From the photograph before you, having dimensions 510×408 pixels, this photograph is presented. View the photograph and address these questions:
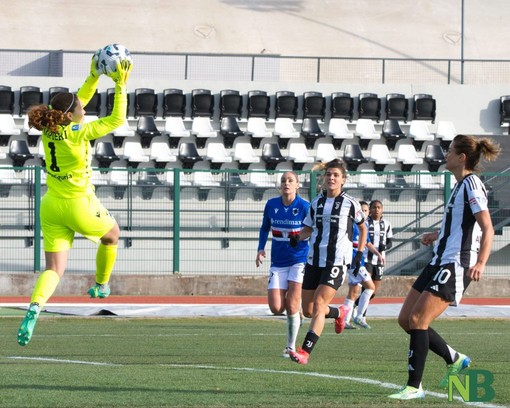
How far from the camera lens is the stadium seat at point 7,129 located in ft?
96.9

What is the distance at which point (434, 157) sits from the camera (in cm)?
3100

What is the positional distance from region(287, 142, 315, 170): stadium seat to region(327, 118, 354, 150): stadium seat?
1179 mm

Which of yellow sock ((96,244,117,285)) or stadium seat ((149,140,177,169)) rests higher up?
stadium seat ((149,140,177,169))

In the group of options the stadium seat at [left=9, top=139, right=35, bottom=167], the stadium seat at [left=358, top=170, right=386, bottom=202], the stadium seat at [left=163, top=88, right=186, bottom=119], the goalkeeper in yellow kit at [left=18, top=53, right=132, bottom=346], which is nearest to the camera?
the goalkeeper in yellow kit at [left=18, top=53, right=132, bottom=346]

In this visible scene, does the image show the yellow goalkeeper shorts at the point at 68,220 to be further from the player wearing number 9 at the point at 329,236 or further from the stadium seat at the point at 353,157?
the stadium seat at the point at 353,157

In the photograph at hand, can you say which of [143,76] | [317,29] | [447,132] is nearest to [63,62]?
[143,76]

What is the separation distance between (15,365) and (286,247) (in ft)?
11.6

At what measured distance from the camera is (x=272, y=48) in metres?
45.8

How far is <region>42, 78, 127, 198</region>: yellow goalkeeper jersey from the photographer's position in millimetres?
9445

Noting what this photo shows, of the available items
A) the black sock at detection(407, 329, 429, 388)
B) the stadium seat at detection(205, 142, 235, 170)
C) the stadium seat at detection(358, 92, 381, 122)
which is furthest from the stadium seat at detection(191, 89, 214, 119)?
the black sock at detection(407, 329, 429, 388)

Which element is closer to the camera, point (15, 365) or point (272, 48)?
point (15, 365)

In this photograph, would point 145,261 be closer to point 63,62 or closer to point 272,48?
point 63,62

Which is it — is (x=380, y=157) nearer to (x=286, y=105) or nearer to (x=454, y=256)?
(x=286, y=105)

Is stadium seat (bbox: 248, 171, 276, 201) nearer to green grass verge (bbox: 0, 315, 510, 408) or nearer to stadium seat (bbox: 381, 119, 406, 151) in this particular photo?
green grass verge (bbox: 0, 315, 510, 408)
